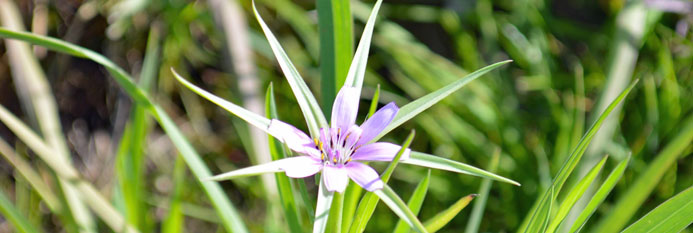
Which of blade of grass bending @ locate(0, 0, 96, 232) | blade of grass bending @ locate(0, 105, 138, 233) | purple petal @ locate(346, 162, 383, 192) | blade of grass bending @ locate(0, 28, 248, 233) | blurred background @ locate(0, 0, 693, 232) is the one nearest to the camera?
purple petal @ locate(346, 162, 383, 192)

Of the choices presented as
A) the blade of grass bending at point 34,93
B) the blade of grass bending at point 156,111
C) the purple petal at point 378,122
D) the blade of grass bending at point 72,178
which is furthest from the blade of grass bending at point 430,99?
the blade of grass bending at point 34,93

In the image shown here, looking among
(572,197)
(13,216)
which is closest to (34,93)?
(13,216)

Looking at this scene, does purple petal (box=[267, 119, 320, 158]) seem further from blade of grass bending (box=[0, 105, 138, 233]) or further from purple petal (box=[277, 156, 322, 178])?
blade of grass bending (box=[0, 105, 138, 233])

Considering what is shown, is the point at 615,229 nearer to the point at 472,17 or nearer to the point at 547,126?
the point at 547,126

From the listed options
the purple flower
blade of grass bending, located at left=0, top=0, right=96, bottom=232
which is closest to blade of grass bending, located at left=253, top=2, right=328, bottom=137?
the purple flower

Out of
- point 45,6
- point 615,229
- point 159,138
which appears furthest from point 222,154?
point 615,229

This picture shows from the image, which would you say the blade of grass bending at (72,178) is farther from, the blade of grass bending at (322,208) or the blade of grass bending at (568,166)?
the blade of grass bending at (568,166)
